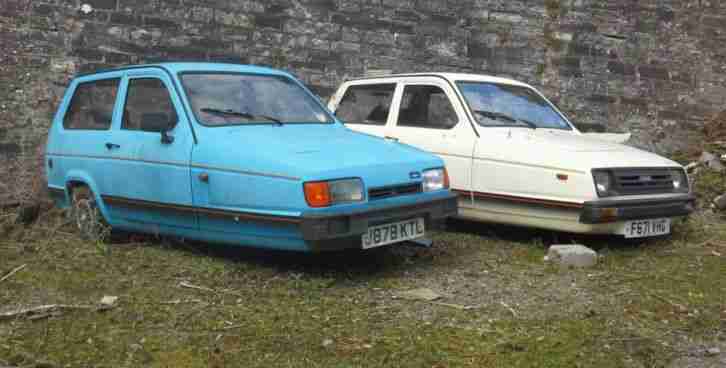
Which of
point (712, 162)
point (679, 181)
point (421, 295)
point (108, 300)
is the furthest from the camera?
point (712, 162)

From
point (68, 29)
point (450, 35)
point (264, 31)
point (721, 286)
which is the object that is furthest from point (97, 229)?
point (450, 35)

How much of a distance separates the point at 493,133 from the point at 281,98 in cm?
192

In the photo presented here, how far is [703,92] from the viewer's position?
1035 centimetres

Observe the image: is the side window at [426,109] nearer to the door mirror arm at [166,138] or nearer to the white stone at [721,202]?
the door mirror arm at [166,138]

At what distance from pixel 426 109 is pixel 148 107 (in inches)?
104

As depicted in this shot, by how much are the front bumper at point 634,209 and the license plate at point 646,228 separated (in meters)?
0.07

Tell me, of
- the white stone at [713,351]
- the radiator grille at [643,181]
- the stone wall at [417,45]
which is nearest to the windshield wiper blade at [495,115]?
the radiator grille at [643,181]

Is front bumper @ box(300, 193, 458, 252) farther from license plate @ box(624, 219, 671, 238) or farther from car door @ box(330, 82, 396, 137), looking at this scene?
car door @ box(330, 82, 396, 137)

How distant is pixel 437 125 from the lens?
6.59m

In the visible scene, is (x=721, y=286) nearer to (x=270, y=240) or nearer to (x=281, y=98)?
(x=270, y=240)

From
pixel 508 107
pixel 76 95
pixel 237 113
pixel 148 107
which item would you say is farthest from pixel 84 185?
pixel 508 107

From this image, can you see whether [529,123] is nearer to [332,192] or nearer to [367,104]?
[367,104]

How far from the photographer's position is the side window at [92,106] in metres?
5.94

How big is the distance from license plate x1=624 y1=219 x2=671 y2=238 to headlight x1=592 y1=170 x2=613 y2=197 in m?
0.34
